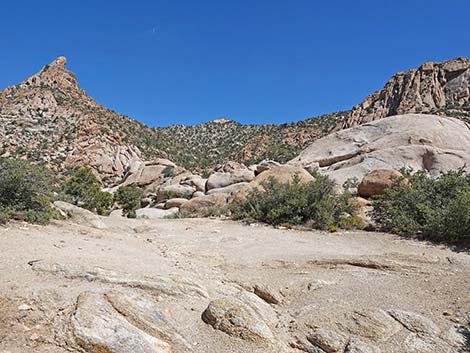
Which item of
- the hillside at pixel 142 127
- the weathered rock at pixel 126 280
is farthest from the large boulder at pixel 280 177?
the hillside at pixel 142 127

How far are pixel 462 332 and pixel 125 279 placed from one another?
403cm

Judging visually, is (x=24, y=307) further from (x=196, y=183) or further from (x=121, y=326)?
(x=196, y=183)

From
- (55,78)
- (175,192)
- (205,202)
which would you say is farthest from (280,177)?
(55,78)

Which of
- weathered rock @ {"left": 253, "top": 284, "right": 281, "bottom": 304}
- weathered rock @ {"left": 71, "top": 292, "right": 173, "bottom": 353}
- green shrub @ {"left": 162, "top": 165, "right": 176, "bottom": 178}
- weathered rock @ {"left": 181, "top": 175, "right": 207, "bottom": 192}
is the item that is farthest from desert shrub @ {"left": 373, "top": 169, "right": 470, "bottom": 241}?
green shrub @ {"left": 162, "top": 165, "right": 176, "bottom": 178}

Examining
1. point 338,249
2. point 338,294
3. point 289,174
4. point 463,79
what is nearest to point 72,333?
point 338,294

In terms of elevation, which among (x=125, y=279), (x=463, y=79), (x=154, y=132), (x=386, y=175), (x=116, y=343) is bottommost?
(x=116, y=343)

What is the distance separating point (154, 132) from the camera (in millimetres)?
61531

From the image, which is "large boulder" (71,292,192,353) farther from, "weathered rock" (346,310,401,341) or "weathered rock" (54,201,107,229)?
"weathered rock" (54,201,107,229)

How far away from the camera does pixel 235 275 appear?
596cm

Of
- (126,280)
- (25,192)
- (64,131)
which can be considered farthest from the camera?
(64,131)

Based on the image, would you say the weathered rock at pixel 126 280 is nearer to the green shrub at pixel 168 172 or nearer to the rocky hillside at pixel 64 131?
the green shrub at pixel 168 172

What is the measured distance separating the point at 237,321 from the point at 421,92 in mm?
57601

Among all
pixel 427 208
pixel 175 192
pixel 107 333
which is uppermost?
pixel 175 192

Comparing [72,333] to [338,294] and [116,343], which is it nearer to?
[116,343]
